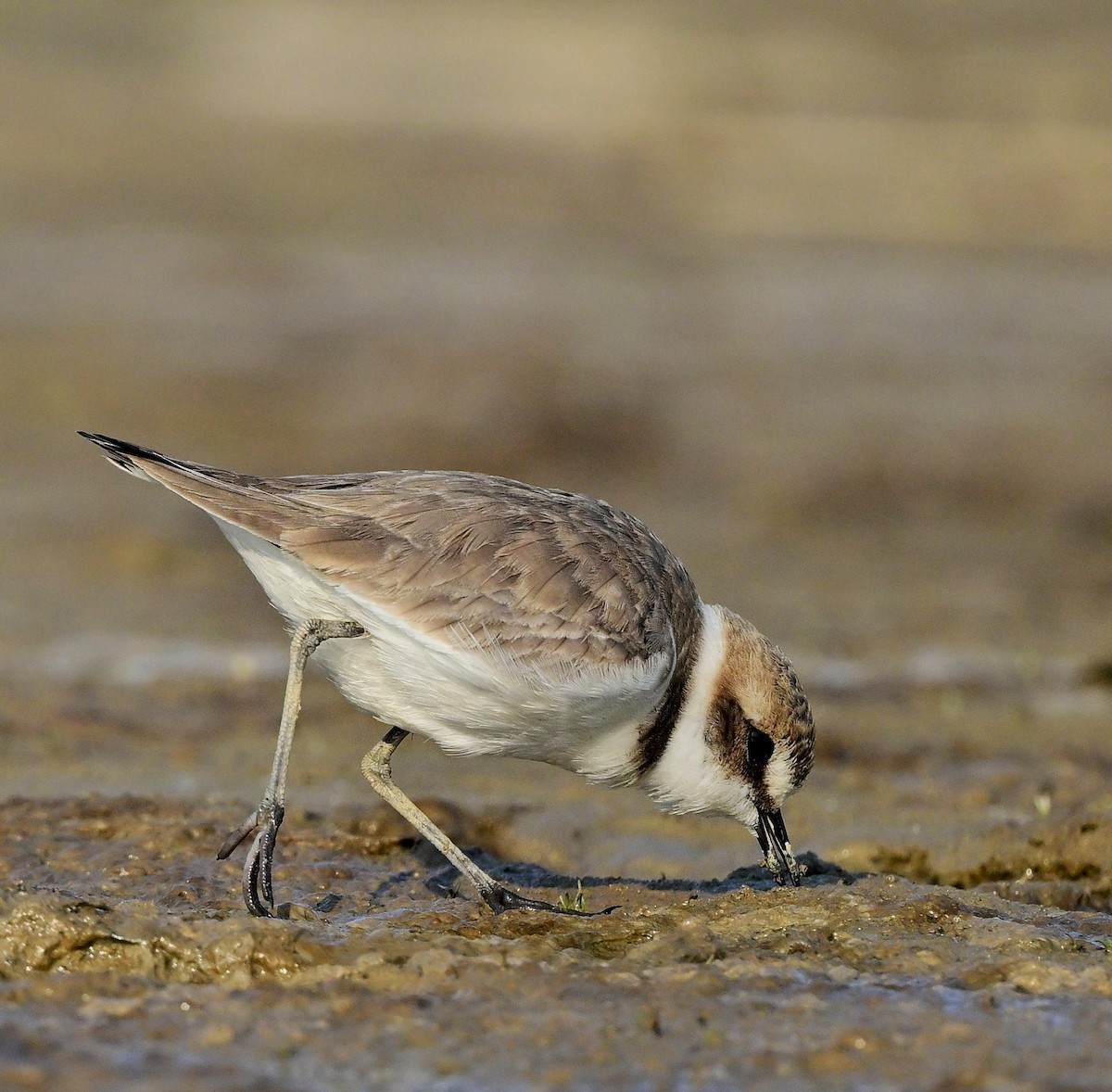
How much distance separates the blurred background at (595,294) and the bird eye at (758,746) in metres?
3.14

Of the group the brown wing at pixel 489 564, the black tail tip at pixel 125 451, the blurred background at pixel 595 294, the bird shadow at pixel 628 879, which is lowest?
the bird shadow at pixel 628 879

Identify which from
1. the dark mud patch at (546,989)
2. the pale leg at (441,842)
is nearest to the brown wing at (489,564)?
the pale leg at (441,842)

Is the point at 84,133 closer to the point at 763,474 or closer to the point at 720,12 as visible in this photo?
the point at 720,12

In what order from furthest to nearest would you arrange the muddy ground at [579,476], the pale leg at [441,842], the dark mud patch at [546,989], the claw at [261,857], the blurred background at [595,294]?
the blurred background at [595,294], the pale leg at [441,842], the claw at [261,857], the muddy ground at [579,476], the dark mud patch at [546,989]

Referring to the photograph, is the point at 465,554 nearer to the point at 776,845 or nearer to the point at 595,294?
the point at 776,845

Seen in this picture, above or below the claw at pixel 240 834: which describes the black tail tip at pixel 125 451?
above

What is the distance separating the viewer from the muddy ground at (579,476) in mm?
4223

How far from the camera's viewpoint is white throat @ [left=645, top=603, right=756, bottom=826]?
5.71 metres

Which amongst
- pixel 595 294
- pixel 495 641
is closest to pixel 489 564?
pixel 495 641

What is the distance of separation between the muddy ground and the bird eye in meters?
0.52

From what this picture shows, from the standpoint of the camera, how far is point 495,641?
16.9 ft

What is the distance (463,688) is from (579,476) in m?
10.6

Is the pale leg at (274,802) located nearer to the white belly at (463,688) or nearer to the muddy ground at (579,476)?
the white belly at (463,688)

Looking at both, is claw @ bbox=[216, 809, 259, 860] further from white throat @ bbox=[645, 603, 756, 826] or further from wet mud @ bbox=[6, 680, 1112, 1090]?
white throat @ bbox=[645, 603, 756, 826]
